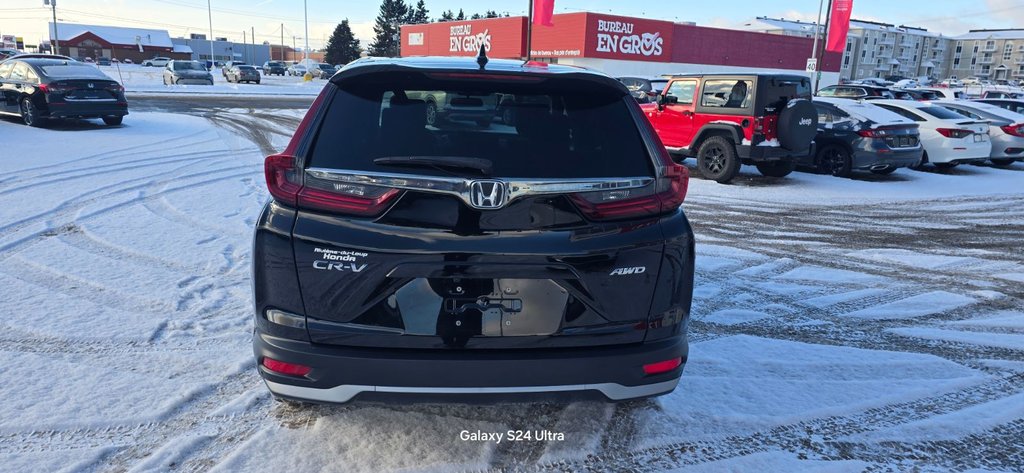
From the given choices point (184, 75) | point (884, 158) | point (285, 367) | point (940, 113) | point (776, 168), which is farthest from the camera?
point (184, 75)

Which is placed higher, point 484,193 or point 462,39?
point 462,39

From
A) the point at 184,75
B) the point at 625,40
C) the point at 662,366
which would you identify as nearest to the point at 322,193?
the point at 662,366

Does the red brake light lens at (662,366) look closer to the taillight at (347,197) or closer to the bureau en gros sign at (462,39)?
the taillight at (347,197)

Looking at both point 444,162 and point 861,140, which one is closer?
point 444,162

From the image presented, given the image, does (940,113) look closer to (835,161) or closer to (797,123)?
(835,161)

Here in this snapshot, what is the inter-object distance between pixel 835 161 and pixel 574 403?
11.2 metres

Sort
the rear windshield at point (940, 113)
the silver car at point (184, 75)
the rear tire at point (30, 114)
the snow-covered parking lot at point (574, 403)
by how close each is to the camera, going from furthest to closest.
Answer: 1. the silver car at point (184, 75)
2. the rear tire at point (30, 114)
3. the rear windshield at point (940, 113)
4. the snow-covered parking lot at point (574, 403)

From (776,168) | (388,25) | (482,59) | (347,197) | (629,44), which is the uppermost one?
(388,25)

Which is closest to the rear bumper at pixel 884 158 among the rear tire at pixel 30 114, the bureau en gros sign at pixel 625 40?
the rear tire at pixel 30 114

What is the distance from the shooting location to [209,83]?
124ft

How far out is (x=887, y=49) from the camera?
120 meters

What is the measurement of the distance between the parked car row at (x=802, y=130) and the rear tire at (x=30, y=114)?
12676 millimetres

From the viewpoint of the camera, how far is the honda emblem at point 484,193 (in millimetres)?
2512

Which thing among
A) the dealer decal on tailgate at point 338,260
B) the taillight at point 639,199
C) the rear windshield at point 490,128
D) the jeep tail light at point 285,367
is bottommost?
the jeep tail light at point 285,367
